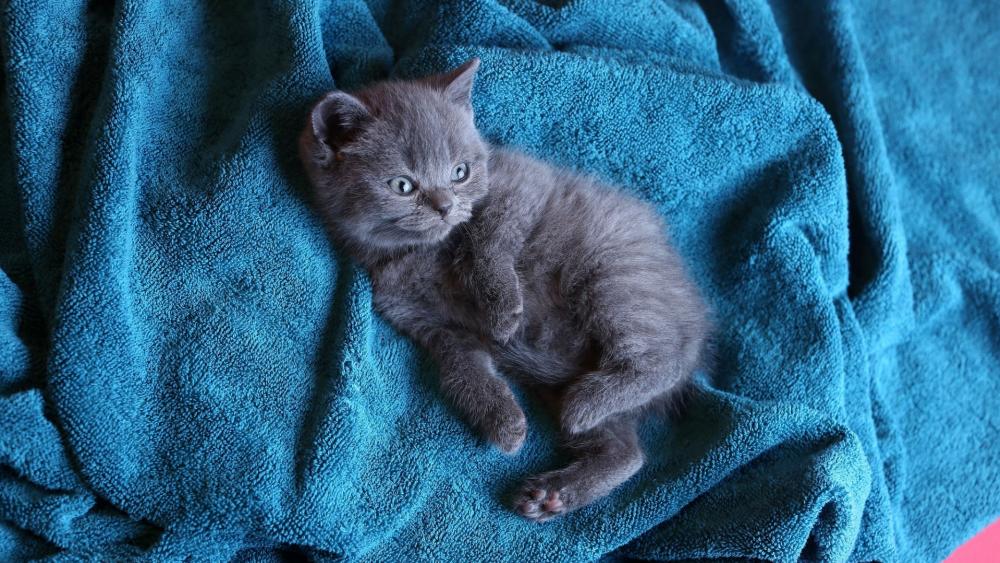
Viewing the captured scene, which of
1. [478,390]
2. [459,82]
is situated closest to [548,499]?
[478,390]

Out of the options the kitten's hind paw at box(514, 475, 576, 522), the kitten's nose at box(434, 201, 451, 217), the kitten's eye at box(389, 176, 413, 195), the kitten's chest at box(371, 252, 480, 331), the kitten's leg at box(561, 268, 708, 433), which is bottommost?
the kitten's hind paw at box(514, 475, 576, 522)

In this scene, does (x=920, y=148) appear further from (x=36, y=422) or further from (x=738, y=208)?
(x=36, y=422)

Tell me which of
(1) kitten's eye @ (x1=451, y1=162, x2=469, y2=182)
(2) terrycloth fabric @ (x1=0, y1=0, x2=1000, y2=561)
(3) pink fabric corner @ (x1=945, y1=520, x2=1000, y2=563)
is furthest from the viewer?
(3) pink fabric corner @ (x1=945, y1=520, x2=1000, y2=563)

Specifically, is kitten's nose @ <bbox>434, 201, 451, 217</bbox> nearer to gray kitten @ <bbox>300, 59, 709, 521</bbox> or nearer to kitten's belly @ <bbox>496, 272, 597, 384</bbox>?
gray kitten @ <bbox>300, 59, 709, 521</bbox>

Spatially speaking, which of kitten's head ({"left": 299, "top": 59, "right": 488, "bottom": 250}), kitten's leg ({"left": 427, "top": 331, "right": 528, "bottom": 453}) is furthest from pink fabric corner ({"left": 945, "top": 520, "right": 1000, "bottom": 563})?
kitten's head ({"left": 299, "top": 59, "right": 488, "bottom": 250})

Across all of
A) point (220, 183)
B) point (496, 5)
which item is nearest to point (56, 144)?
point (220, 183)

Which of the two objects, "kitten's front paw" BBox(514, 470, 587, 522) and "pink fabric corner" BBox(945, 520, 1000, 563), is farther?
"pink fabric corner" BBox(945, 520, 1000, 563)

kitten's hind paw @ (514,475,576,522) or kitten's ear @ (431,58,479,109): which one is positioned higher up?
kitten's ear @ (431,58,479,109)

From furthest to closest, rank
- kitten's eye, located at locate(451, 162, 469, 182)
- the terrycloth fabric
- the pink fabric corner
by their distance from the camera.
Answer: the pink fabric corner
kitten's eye, located at locate(451, 162, 469, 182)
the terrycloth fabric
